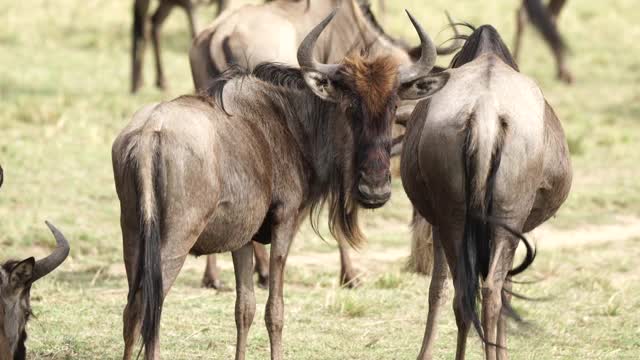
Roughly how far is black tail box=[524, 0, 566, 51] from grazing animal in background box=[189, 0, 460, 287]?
513 millimetres

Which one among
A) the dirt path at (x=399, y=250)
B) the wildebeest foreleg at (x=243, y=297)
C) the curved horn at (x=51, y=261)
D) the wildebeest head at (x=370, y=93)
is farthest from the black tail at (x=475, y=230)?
the dirt path at (x=399, y=250)

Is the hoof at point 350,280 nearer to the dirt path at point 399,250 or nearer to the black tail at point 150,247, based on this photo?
the dirt path at point 399,250

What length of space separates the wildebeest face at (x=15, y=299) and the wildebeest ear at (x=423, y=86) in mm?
1856

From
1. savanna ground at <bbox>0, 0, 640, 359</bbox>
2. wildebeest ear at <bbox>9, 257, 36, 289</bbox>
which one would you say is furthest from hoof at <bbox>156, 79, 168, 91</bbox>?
wildebeest ear at <bbox>9, 257, 36, 289</bbox>

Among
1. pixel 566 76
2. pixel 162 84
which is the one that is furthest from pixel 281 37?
pixel 566 76

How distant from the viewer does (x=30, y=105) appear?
13.0m

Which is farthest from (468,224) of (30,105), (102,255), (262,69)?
(30,105)

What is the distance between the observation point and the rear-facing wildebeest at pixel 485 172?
5.42 m

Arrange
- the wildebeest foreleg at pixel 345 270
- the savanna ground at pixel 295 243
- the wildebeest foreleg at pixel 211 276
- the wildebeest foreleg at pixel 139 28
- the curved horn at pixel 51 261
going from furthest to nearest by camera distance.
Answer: the wildebeest foreleg at pixel 139 28 < the wildebeest foreleg at pixel 345 270 < the wildebeest foreleg at pixel 211 276 < the savanna ground at pixel 295 243 < the curved horn at pixel 51 261

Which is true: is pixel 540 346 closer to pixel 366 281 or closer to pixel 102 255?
pixel 366 281

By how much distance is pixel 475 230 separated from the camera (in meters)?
5.49

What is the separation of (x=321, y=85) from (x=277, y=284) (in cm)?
94

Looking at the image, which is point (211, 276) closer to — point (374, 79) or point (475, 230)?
point (374, 79)

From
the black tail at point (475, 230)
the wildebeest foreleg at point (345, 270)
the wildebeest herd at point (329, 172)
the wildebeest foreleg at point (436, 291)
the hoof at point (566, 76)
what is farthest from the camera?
the hoof at point (566, 76)
